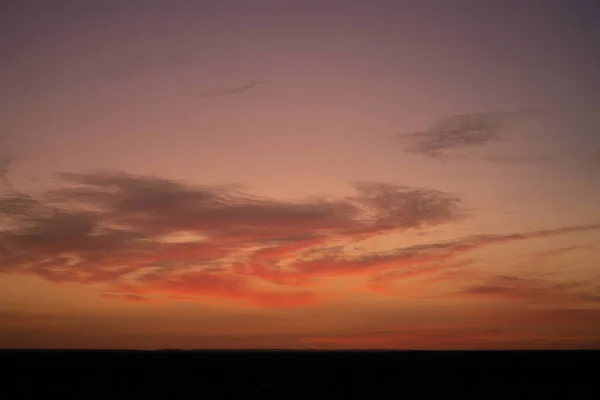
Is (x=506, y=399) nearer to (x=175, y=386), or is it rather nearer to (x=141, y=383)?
(x=175, y=386)

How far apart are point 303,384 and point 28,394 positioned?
23854 mm

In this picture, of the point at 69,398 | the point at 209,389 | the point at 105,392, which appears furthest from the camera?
the point at 209,389

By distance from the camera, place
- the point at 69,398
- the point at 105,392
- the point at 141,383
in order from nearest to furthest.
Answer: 1. the point at 69,398
2. the point at 105,392
3. the point at 141,383

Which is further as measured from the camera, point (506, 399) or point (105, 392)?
point (105, 392)

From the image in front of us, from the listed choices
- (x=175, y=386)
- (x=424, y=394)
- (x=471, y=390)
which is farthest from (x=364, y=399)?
(x=175, y=386)

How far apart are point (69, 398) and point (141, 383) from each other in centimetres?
1560

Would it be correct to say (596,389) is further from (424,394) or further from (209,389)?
(209,389)

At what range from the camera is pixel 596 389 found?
177 feet

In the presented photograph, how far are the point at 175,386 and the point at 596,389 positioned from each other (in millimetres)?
33444

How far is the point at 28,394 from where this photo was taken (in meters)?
45.0

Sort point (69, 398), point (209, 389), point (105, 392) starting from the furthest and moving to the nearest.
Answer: point (209, 389) → point (105, 392) → point (69, 398)

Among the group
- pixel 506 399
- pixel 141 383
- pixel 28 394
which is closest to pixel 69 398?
pixel 28 394

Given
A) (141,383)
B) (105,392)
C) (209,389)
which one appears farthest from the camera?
(141,383)

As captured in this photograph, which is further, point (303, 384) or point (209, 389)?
point (303, 384)
